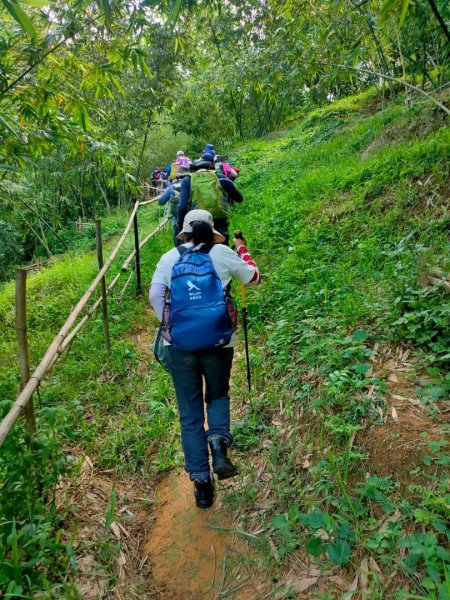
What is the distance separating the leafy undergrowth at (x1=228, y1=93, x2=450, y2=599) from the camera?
2.00 metres

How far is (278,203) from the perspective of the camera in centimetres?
702

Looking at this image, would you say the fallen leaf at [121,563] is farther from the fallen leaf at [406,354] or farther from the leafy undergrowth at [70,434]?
the fallen leaf at [406,354]

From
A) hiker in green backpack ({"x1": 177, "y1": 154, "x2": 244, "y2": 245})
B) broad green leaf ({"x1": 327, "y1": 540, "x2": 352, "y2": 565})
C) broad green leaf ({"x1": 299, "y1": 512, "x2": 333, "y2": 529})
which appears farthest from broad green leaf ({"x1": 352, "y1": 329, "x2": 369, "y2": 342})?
hiker in green backpack ({"x1": 177, "y1": 154, "x2": 244, "y2": 245})


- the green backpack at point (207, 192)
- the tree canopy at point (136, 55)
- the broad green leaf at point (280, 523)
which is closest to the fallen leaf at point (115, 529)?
the broad green leaf at point (280, 523)

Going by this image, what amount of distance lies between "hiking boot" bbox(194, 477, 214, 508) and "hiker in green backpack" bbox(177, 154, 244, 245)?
3.04 m

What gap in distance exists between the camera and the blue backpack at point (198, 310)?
2.51m

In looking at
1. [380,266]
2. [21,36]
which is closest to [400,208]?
[380,266]

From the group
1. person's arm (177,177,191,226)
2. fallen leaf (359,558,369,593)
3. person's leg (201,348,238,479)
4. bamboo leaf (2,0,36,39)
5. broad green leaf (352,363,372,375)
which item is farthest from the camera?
person's arm (177,177,191,226)

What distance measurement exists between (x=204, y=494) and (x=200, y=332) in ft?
3.48

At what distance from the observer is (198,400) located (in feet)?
8.98

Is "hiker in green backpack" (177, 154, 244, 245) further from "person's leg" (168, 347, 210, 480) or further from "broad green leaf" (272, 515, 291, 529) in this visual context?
"broad green leaf" (272, 515, 291, 529)

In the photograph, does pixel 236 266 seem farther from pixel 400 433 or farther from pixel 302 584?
pixel 302 584

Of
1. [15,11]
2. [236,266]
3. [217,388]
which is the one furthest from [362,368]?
[15,11]

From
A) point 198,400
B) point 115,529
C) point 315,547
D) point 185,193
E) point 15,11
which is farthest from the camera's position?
point 185,193
